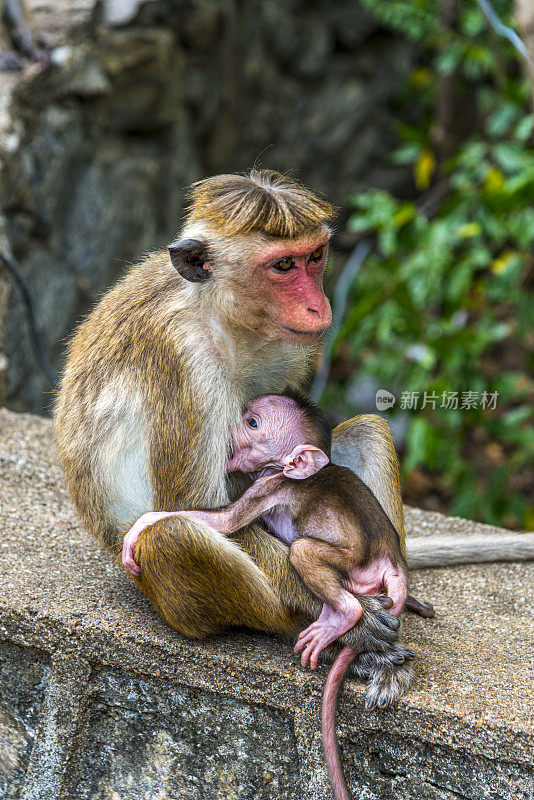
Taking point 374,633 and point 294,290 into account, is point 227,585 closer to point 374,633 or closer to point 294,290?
point 374,633

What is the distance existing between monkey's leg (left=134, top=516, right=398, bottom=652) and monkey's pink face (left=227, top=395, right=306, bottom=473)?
0.20 metres

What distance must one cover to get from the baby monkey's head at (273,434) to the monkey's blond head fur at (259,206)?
519mm

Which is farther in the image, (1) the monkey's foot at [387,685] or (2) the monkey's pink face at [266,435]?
(2) the monkey's pink face at [266,435]

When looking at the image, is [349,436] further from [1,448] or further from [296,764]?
[1,448]

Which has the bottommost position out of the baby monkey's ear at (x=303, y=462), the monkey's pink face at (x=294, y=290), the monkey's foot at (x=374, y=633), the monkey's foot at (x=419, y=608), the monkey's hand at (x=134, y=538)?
the monkey's foot at (x=419, y=608)

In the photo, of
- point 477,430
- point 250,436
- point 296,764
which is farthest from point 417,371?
point 296,764

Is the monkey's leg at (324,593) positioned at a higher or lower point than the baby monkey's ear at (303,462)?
lower

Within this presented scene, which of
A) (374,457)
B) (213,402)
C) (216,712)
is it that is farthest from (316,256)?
(216,712)

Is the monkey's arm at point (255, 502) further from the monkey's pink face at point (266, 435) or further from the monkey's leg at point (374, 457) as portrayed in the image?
the monkey's leg at point (374, 457)

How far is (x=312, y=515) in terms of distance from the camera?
254 cm

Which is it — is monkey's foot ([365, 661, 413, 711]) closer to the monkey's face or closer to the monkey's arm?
the monkey's arm

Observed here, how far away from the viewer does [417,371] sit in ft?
19.2

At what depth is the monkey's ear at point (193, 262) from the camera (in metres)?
2.62

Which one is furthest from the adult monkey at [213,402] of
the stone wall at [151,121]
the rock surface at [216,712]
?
the stone wall at [151,121]
